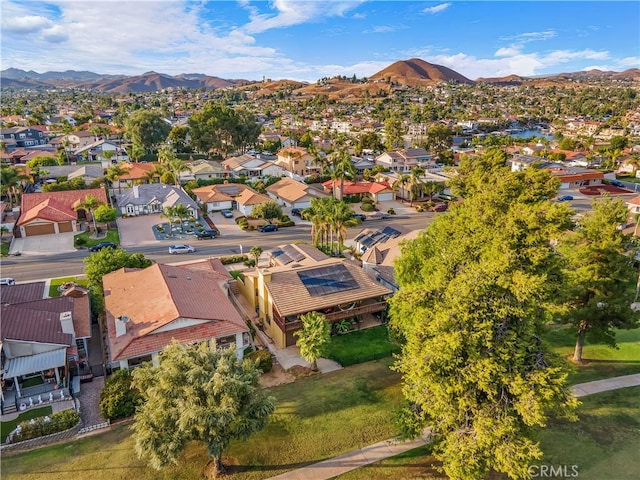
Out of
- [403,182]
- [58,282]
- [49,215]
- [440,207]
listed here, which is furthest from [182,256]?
[440,207]

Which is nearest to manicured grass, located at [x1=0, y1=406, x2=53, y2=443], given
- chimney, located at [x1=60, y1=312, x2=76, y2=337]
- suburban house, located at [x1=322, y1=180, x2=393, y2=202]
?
chimney, located at [x1=60, y1=312, x2=76, y2=337]

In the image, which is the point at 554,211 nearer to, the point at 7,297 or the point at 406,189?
the point at 7,297

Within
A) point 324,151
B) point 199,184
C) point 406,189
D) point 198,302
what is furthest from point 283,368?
point 324,151

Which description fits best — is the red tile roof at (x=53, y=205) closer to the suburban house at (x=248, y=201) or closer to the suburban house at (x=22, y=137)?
the suburban house at (x=248, y=201)

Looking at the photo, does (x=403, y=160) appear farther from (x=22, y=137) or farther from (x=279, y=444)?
(x=22, y=137)

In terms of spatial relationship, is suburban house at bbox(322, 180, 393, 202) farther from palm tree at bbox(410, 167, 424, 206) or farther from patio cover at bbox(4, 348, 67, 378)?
patio cover at bbox(4, 348, 67, 378)

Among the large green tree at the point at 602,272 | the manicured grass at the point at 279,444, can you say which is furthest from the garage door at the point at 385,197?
the manicured grass at the point at 279,444

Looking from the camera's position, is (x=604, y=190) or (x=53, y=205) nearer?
(x=53, y=205)
